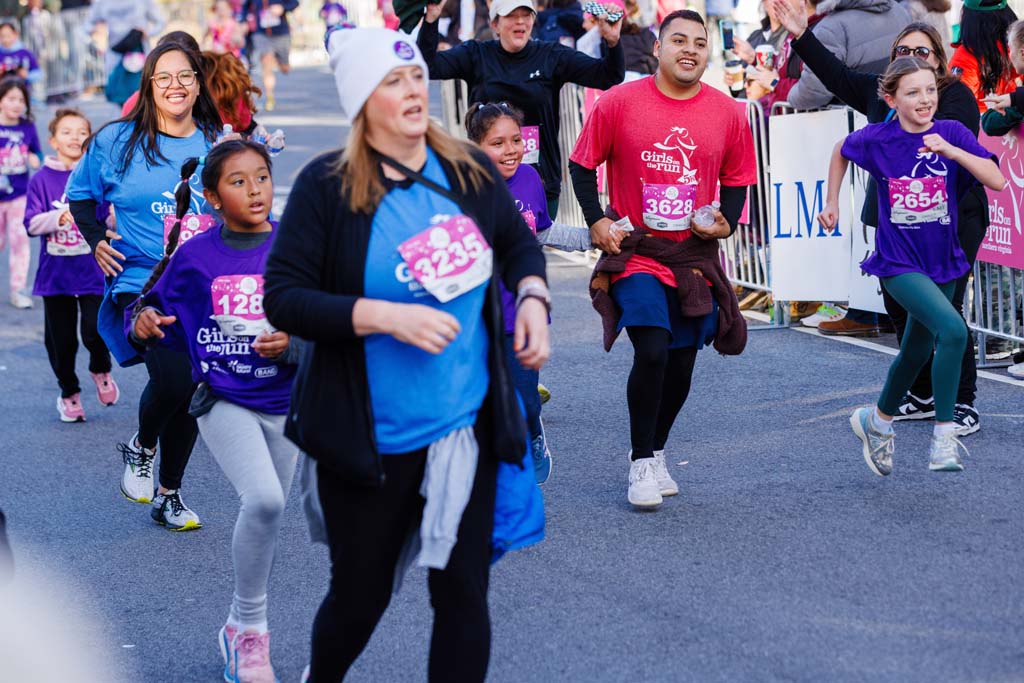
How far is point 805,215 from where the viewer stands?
9.80m

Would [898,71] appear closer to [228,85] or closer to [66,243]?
[228,85]

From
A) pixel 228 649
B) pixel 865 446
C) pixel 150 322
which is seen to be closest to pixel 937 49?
pixel 865 446

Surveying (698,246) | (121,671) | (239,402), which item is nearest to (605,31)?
(698,246)

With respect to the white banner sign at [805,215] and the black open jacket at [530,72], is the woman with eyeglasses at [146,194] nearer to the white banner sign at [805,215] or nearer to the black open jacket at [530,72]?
the black open jacket at [530,72]

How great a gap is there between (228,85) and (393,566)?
456 centimetres

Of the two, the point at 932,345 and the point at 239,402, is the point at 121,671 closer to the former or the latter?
the point at 239,402

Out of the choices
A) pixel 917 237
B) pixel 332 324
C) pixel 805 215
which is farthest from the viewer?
pixel 805 215

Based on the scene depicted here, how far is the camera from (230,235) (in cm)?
512

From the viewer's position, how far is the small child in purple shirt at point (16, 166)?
39.3 feet

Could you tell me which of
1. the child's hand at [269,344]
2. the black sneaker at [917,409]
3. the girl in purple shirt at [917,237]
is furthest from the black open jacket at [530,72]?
the child's hand at [269,344]

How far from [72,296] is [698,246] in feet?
13.6

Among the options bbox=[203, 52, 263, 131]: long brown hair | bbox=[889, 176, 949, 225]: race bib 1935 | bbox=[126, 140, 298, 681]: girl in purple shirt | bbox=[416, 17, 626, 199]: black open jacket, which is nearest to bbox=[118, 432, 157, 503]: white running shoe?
bbox=[126, 140, 298, 681]: girl in purple shirt

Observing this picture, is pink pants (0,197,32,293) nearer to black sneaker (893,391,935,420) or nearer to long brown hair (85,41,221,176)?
long brown hair (85,41,221,176)

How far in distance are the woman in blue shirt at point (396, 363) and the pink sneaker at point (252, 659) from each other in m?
0.80
